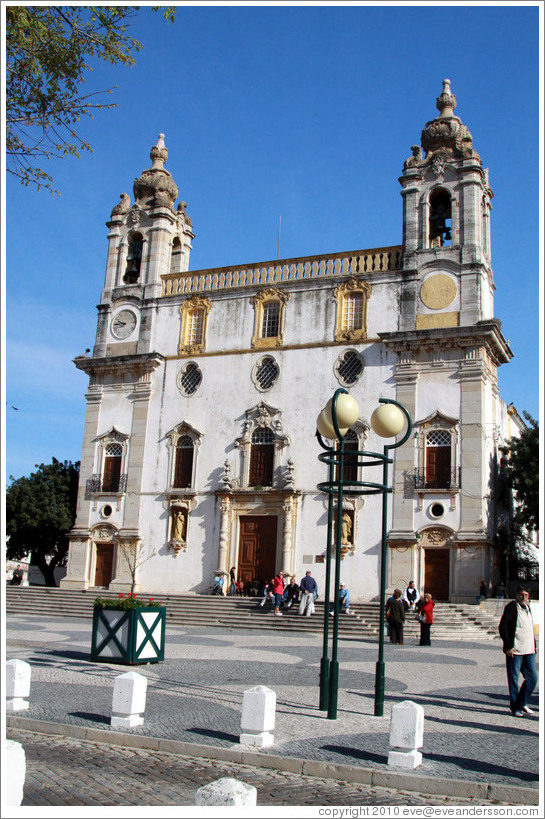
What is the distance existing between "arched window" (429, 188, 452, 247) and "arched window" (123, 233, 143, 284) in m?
13.3

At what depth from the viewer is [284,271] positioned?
3362 centimetres

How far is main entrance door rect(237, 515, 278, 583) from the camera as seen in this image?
31031mm

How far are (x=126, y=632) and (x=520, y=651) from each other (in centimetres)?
694

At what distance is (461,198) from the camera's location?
31391 mm

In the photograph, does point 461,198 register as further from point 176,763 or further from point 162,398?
point 176,763

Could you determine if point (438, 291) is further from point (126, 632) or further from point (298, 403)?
point (126, 632)

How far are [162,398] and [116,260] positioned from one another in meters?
7.44

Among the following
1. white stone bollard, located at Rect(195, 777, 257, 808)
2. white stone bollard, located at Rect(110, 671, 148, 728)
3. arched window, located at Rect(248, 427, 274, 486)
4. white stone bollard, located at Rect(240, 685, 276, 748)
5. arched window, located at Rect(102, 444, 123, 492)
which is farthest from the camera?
arched window, located at Rect(102, 444, 123, 492)

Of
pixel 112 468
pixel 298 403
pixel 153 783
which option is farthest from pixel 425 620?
pixel 112 468

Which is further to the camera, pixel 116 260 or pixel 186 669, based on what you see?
pixel 116 260

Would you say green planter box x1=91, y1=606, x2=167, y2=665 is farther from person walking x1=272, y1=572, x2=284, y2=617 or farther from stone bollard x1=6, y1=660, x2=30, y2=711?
person walking x1=272, y1=572, x2=284, y2=617

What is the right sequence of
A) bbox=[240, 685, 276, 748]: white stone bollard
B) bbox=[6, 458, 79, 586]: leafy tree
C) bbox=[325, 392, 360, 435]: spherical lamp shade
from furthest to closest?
bbox=[6, 458, 79, 586]: leafy tree, bbox=[325, 392, 360, 435]: spherical lamp shade, bbox=[240, 685, 276, 748]: white stone bollard

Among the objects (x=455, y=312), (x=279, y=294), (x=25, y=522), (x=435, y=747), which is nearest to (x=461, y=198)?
(x=455, y=312)

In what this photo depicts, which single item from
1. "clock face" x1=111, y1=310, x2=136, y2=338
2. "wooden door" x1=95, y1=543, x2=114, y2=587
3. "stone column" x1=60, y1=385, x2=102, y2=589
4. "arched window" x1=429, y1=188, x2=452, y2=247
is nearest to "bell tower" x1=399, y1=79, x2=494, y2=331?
"arched window" x1=429, y1=188, x2=452, y2=247
